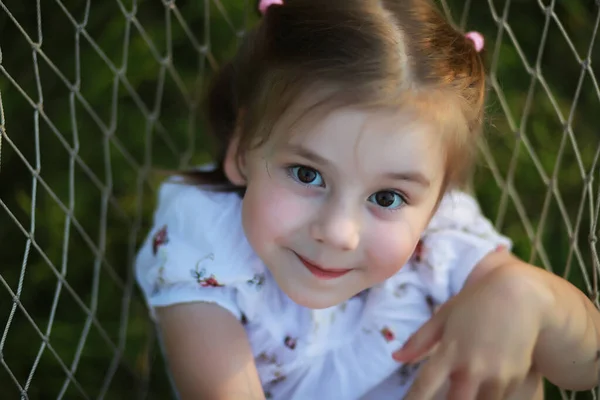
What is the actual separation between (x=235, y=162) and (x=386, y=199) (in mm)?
191

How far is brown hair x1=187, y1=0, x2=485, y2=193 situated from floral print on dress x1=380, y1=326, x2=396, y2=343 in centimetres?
23

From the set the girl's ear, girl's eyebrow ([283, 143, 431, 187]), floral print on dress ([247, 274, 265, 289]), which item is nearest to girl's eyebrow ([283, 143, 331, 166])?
girl's eyebrow ([283, 143, 431, 187])

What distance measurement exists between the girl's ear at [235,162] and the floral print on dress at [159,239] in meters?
0.11

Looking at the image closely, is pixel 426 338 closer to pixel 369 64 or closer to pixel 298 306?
pixel 298 306

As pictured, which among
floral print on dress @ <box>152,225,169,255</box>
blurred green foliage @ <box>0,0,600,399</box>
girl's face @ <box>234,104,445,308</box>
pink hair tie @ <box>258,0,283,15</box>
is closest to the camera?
girl's face @ <box>234,104,445,308</box>

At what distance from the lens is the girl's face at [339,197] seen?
72 cm

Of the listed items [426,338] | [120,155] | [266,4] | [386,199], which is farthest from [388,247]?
[120,155]

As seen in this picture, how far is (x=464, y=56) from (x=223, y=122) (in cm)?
33

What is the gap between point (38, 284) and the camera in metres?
1.22

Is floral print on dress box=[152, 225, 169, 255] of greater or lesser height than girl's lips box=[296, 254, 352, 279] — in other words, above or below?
below

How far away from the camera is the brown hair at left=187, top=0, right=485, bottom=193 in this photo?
723 mm

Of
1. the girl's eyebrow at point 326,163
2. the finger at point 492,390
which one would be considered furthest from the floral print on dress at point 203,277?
the finger at point 492,390

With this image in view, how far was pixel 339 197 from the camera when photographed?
74 centimetres

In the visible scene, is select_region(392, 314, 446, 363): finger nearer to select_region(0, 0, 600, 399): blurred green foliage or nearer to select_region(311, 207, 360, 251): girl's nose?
select_region(311, 207, 360, 251): girl's nose
